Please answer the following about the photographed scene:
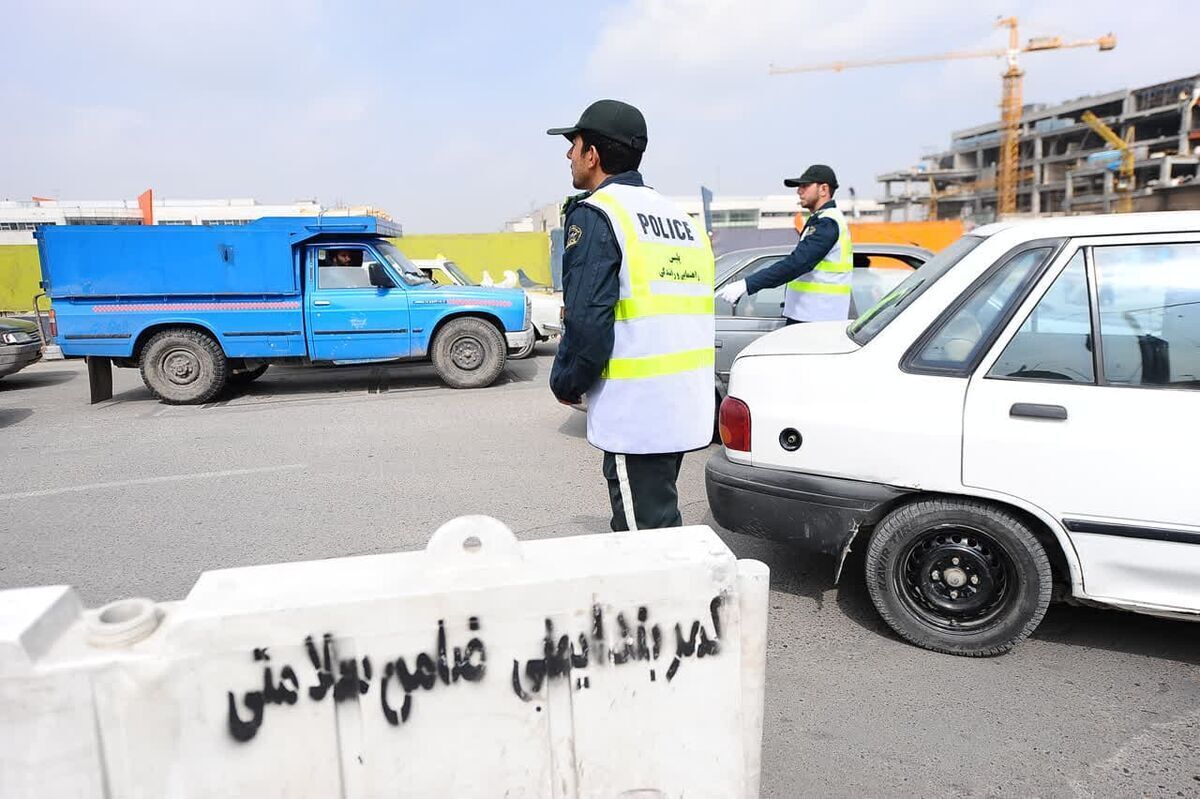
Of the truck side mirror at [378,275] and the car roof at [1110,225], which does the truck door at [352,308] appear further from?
the car roof at [1110,225]

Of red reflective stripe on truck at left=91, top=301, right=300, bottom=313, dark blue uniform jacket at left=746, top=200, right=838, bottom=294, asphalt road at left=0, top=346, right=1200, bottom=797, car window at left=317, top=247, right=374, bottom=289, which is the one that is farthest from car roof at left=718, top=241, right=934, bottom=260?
red reflective stripe on truck at left=91, top=301, right=300, bottom=313

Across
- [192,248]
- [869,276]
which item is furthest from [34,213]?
[869,276]

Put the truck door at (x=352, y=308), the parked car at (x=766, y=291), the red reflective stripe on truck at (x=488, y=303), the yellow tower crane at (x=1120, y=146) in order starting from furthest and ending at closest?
the yellow tower crane at (x=1120, y=146) → the red reflective stripe on truck at (x=488, y=303) → the truck door at (x=352, y=308) → the parked car at (x=766, y=291)

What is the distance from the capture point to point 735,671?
174 cm

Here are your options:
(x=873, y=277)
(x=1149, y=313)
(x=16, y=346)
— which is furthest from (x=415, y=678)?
(x=16, y=346)

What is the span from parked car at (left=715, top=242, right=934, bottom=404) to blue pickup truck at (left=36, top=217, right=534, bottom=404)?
3.90m

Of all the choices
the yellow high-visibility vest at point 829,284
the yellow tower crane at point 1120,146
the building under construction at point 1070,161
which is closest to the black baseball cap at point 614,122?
the yellow high-visibility vest at point 829,284

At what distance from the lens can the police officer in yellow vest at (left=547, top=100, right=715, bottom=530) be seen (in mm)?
2539

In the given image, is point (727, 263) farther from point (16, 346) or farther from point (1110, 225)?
point (16, 346)

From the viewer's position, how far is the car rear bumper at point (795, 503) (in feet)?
9.82

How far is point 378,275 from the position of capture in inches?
364

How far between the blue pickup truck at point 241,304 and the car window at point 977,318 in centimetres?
712

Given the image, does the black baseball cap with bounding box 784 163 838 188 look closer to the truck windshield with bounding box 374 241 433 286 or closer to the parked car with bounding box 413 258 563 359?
the truck windshield with bounding box 374 241 433 286

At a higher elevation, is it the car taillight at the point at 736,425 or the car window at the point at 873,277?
the car window at the point at 873,277
